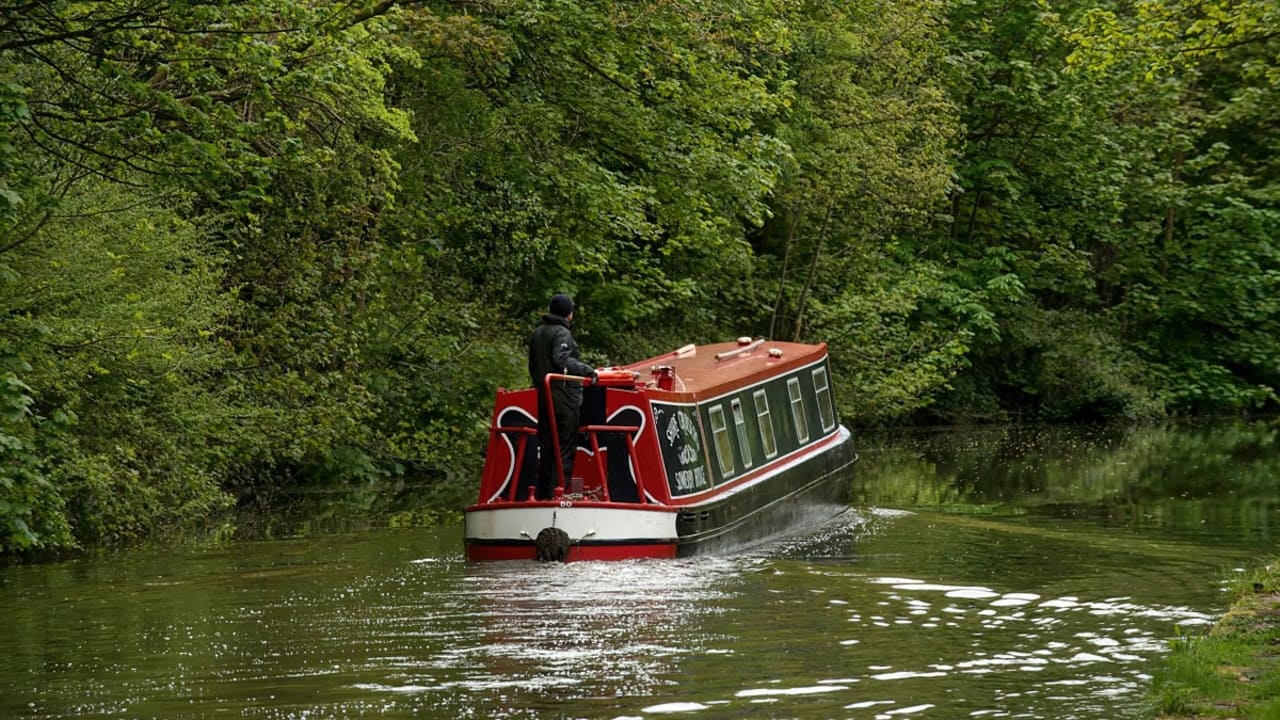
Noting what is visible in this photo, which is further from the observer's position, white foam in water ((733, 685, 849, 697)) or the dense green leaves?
the dense green leaves

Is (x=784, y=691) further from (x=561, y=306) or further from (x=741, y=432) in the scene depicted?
(x=741, y=432)

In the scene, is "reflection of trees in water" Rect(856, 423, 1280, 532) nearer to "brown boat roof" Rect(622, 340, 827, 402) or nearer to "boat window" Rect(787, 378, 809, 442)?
"boat window" Rect(787, 378, 809, 442)

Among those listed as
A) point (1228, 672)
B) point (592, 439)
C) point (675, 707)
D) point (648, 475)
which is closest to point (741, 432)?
point (648, 475)

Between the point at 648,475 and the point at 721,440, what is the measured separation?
208cm

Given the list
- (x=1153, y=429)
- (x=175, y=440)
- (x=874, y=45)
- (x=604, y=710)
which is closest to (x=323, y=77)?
(x=175, y=440)

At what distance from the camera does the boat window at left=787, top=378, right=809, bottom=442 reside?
21.6 metres

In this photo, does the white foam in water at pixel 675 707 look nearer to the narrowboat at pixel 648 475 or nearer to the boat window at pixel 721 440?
the narrowboat at pixel 648 475

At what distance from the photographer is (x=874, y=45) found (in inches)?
1431

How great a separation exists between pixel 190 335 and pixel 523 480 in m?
5.34

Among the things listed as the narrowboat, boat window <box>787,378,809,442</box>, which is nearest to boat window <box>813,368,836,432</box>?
boat window <box>787,378,809,442</box>

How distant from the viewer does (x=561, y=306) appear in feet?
53.3

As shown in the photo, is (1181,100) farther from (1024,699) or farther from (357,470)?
(1024,699)

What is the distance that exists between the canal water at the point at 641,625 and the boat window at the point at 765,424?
3.49ft

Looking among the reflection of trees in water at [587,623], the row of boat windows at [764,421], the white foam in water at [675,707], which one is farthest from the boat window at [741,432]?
the white foam in water at [675,707]
